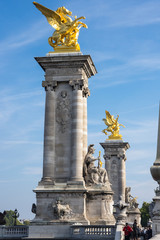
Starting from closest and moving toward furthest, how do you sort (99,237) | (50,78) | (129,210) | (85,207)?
(99,237) → (85,207) → (50,78) → (129,210)

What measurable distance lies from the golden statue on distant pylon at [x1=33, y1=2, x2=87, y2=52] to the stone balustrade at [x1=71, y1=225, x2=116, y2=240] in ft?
40.4

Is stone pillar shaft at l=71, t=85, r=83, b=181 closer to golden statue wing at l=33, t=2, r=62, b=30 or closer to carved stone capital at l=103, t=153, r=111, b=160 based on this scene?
golden statue wing at l=33, t=2, r=62, b=30

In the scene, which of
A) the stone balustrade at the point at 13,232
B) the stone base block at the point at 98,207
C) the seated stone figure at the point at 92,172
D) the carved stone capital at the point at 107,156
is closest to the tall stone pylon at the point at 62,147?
the seated stone figure at the point at 92,172

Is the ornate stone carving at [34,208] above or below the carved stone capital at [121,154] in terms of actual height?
below

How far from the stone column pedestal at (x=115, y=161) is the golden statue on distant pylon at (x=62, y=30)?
1015 inches

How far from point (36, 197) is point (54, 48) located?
10.3 m

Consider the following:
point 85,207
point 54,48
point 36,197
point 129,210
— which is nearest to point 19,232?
point 36,197

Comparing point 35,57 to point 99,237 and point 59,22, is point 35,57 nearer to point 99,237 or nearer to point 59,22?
point 59,22

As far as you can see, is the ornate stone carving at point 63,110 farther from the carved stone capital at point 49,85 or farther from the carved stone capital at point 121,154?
the carved stone capital at point 121,154

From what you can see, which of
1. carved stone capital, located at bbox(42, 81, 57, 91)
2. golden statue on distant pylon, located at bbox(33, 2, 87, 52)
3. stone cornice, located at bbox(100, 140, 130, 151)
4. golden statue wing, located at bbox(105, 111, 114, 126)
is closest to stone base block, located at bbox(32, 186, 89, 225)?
carved stone capital, located at bbox(42, 81, 57, 91)

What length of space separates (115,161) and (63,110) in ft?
87.5

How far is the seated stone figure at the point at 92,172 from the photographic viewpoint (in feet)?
102

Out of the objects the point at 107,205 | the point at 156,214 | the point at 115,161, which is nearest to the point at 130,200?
the point at 115,161

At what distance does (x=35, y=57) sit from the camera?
32312mm
